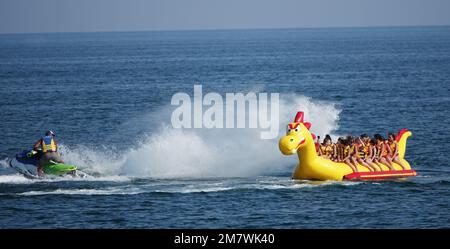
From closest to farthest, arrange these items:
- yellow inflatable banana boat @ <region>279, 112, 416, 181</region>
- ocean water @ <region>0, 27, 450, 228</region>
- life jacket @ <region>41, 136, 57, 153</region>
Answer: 1. ocean water @ <region>0, 27, 450, 228</region>
2. yellow inflatable banana boat @ <region>279, 112, 416, 181</region>
3. life jacket @ <region>41, 136, 57, 153</region>

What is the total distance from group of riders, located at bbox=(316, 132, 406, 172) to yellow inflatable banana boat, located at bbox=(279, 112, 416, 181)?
0.61 feet

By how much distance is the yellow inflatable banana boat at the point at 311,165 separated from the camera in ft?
93.0

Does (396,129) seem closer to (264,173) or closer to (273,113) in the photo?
(273,113)

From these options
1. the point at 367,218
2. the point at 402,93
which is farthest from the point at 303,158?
the point at 402,93

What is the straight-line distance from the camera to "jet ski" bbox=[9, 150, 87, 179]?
30422 millimetres

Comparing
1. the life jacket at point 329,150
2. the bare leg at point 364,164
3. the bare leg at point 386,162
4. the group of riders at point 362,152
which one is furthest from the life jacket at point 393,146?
the life jacket at point 329,150

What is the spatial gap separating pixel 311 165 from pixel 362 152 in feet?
7.29

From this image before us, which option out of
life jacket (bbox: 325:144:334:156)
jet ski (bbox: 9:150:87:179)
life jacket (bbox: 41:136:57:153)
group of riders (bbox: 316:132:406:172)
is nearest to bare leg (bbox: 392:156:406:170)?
group of riders (bbox: 316:132:406:172)

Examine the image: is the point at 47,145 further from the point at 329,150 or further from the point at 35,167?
the point at 329,150

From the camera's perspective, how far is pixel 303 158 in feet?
95.3

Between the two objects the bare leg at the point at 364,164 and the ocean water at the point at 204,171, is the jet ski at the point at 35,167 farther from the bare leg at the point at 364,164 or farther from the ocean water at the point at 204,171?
the bare leg at the point at 364,164

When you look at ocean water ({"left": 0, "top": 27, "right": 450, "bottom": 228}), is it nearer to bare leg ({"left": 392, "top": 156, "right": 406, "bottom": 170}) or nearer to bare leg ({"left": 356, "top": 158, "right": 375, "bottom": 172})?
bare leg ({"left": 392, "top": 156, "right": 406, "bottom": 170})
